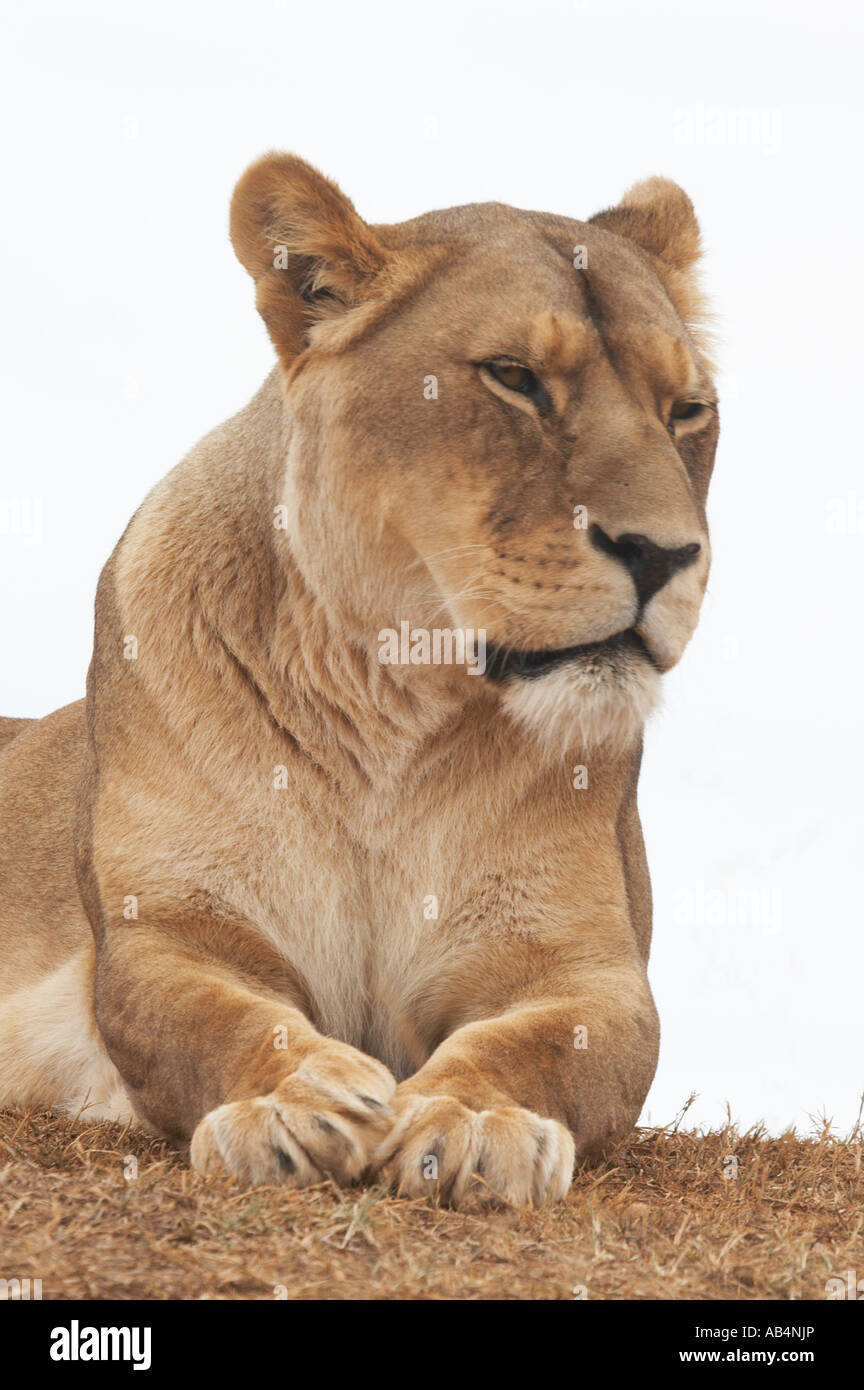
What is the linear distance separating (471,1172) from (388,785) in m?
1.09

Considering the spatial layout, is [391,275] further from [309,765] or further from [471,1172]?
[471,1172]

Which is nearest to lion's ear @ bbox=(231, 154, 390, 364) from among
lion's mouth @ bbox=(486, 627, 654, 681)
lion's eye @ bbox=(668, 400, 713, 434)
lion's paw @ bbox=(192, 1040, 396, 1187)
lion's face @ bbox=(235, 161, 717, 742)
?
lion's face @ bbox=(235, 161, 717, 742)

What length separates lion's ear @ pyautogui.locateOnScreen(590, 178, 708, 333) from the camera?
15.3ft

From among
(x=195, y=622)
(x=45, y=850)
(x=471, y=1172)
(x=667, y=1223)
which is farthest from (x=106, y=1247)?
(x=45, y=850)

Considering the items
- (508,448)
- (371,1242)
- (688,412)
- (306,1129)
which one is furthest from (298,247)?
(371,1242)

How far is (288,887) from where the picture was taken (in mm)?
4039

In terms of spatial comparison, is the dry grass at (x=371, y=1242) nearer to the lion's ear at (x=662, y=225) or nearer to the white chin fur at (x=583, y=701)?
the white chin fur at (x=583, y=701)

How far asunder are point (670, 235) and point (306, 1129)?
8.87 feet

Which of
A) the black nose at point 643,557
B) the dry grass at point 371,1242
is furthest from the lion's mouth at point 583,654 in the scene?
the dry grass at point 371,1242

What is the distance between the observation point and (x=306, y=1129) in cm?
321

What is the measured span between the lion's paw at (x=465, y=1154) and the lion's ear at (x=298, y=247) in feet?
5.98

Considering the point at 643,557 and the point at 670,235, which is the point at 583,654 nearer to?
the point at 643,557

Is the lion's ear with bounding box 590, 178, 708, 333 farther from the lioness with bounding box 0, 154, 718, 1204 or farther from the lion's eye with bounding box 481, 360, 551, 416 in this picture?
the lion's eye with bounding box 481, 360, 551, 416

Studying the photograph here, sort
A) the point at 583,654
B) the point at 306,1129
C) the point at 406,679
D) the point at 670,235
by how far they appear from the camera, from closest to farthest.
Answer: the point at 306,1129 → the point at 583,654 → the point at 406,679 → the point at 670,235
